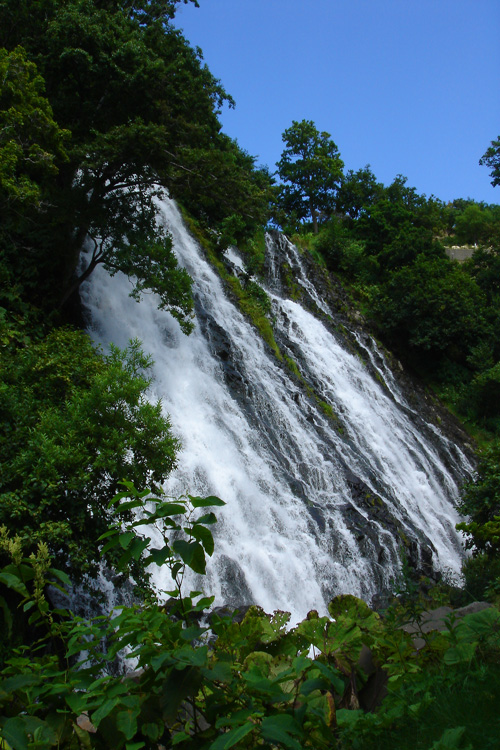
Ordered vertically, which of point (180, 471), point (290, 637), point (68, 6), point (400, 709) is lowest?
point (180, 471)

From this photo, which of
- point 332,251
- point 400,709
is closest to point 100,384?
point 400,709

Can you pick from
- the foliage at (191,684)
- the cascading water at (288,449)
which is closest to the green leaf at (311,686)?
the foliage at (191,684)

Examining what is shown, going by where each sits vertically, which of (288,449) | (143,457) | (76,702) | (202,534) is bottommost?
(143,457)

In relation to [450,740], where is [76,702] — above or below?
below

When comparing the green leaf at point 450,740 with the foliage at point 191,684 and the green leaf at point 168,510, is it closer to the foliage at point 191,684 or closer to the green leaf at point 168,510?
the foliage at point 191,684

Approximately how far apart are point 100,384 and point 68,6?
8.82 meters

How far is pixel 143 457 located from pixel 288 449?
5.79 metres

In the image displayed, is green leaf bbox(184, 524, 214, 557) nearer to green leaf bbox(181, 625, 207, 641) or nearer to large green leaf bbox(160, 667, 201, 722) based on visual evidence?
green leaf bbox(181, 625, 207, 641)

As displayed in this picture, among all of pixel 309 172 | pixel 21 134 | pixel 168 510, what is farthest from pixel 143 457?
pixel 309 172

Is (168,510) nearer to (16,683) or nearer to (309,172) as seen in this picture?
(16,683)

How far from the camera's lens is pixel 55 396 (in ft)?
25.3

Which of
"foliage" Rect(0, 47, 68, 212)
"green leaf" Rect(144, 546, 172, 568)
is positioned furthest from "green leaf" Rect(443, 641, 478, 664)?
"foliage" Rect(0, 47, 68, 212)

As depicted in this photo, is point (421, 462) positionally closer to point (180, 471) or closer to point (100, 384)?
point (180, 471)

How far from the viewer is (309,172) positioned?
29328 mm
